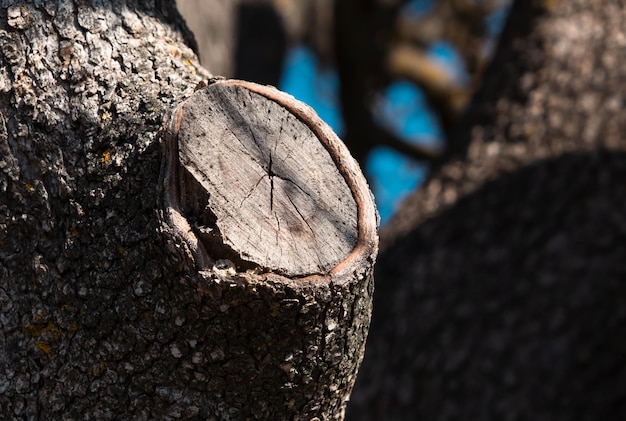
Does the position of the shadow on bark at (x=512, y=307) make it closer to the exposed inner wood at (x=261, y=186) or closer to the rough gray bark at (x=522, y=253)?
the rough gray bark at (x=522, y=253)

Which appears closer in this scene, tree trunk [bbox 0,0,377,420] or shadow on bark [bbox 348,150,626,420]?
tree trunk [bbox 0,0,377,420]

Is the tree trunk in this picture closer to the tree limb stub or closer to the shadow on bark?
the tree limb stub

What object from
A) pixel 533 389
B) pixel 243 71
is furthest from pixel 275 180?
pixel 243 71

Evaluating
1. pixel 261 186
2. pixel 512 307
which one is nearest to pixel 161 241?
pixel 261 186

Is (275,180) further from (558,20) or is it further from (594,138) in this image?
(558,20)

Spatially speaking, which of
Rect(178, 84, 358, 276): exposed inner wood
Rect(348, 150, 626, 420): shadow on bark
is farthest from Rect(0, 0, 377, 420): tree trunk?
Rect(348, 150, 626, 420): shadow on bark

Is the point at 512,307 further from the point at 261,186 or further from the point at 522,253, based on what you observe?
the point at 261,186
